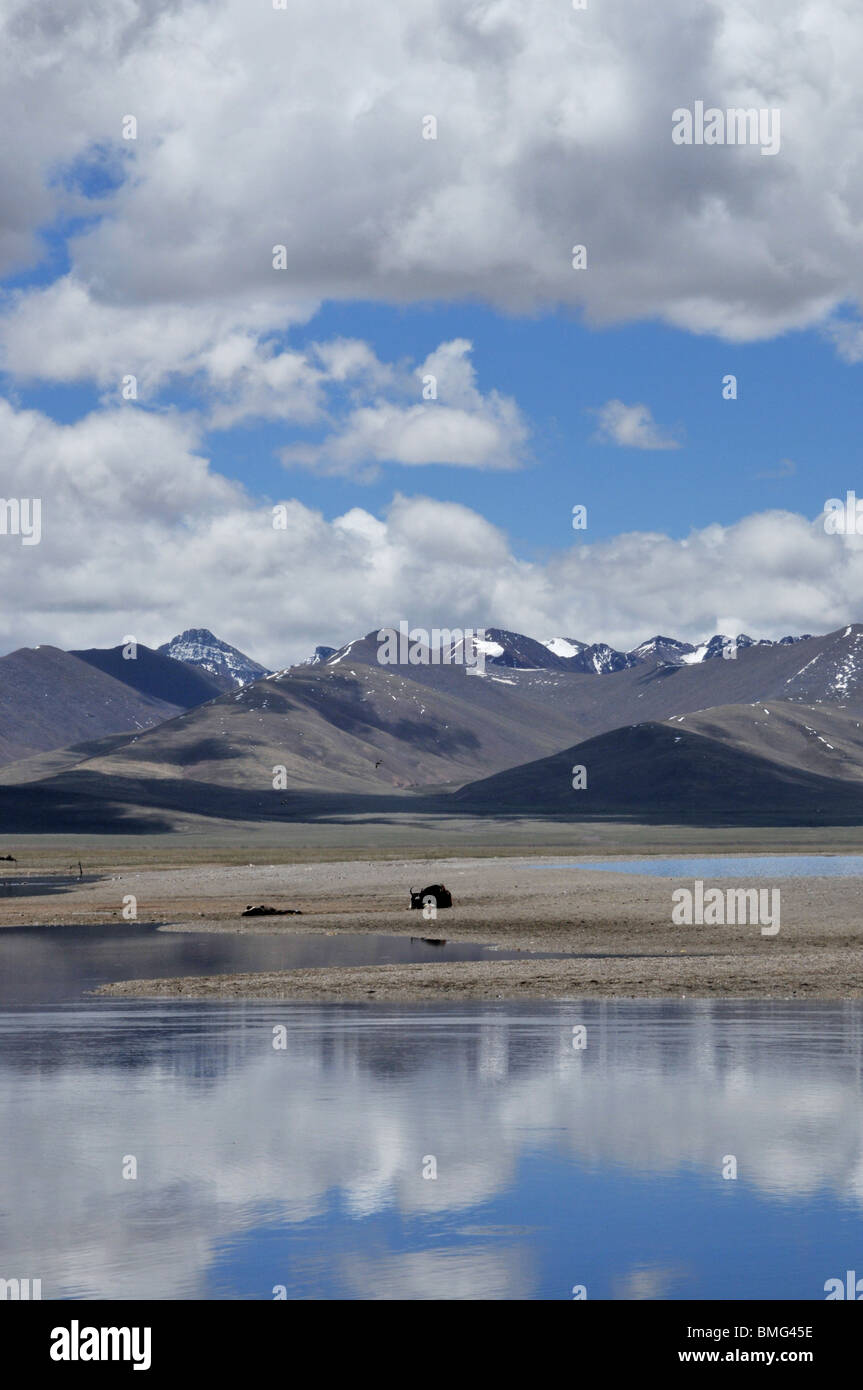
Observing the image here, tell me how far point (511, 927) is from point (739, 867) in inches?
2417

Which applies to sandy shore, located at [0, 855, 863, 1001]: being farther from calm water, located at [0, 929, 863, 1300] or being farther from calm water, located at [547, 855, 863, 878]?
calm water, located at [0, 929, 863, 1300]

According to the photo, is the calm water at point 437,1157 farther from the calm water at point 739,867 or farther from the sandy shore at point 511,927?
the calm water at point 739,867

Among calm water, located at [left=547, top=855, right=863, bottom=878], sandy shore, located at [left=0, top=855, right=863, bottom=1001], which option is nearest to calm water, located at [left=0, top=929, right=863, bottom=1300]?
sandy shore, located at [left=0, top=855, right=863, bottom=1001]

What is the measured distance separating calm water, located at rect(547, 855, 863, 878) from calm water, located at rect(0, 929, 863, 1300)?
7066 centimetres

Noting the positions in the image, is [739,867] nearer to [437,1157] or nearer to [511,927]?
[511,927]

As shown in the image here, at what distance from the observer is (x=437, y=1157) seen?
22469mm

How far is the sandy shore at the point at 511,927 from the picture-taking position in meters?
43.4

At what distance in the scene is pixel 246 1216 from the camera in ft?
64.2

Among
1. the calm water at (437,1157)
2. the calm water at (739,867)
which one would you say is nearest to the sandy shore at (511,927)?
the calm water at (739,867)

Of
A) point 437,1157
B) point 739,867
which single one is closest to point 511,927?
point 437,1157
